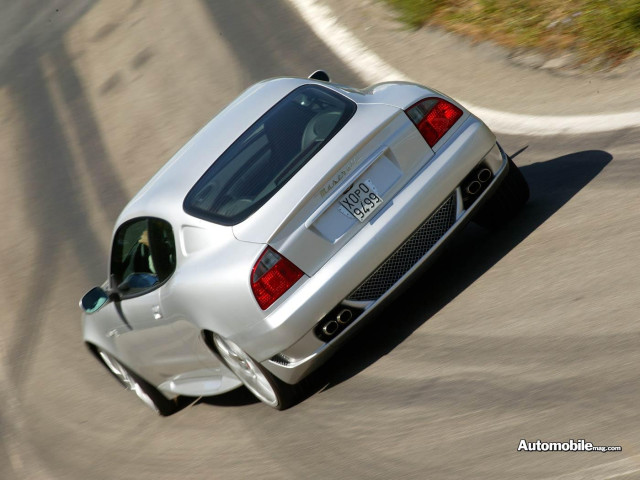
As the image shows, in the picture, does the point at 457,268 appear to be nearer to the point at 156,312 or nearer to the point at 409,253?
the point at 409,253

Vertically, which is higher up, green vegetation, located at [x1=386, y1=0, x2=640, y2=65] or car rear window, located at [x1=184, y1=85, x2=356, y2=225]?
car rear window, located at [x1=184, y1=85, x2=356, y2=225]

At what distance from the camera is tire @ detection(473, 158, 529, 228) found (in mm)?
6887

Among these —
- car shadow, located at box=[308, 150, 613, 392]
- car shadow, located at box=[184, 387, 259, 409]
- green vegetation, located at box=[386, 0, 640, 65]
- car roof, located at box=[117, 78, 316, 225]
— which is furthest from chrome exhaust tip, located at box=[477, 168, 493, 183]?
green vegetation, located at box=[386, 0, 640, 65]

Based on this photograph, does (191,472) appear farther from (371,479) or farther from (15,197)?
(15,197)

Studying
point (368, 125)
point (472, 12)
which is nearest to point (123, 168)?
point (472, 12)

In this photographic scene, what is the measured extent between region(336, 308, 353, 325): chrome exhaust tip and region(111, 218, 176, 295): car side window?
3.58 feet

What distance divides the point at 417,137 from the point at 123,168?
6.82 meters

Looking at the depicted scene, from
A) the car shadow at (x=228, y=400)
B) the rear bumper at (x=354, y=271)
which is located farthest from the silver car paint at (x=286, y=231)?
the car shadow at (x=228, y=400)

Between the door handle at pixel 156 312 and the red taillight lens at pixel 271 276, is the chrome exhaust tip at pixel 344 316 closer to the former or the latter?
the red taillight lens at pixel 271 276

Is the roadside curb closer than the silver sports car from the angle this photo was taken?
No

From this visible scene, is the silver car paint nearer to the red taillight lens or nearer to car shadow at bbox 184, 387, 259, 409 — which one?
the red taillight lens

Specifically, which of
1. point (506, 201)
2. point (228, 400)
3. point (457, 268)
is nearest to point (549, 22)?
point (506, 201)

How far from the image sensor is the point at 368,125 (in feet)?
19.9

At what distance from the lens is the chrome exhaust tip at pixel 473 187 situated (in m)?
6.34
